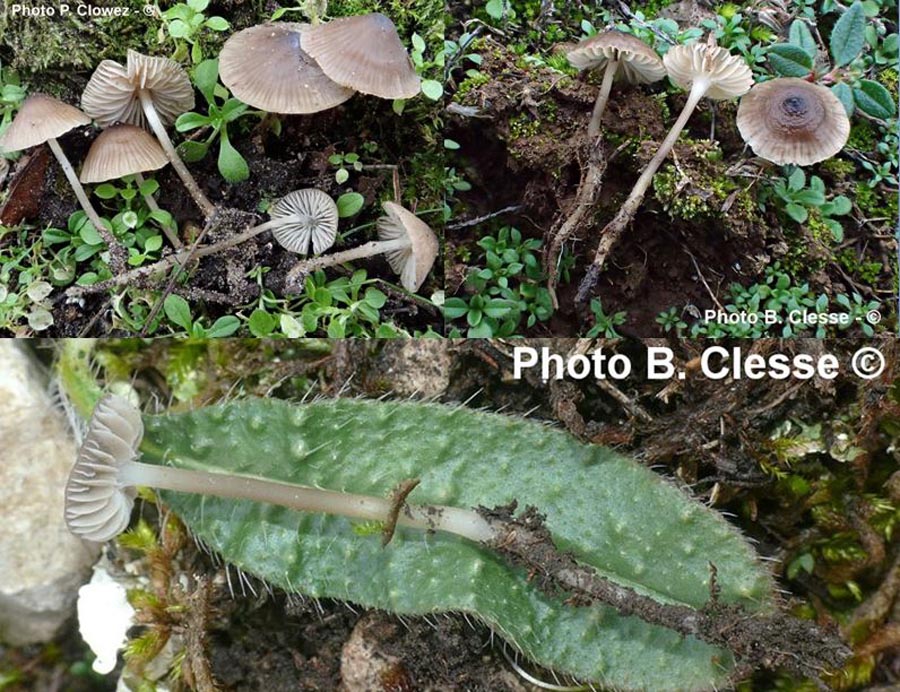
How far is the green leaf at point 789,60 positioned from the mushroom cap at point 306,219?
1.03 m

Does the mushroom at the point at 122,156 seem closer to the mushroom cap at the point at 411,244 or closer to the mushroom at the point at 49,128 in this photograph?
the mushroom at the point at 49,128

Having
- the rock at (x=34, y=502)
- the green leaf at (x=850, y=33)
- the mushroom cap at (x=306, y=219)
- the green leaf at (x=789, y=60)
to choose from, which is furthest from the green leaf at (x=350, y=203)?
the green leaf at (x=850, y=33)

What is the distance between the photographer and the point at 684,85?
178 cm

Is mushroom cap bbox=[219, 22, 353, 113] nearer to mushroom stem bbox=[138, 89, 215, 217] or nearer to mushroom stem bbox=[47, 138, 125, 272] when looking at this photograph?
mushroom stem bbox=[138, 89, 215, 217]

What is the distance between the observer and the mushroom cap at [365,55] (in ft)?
5.81

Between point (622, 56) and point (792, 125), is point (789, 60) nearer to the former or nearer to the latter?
point (792, 125)

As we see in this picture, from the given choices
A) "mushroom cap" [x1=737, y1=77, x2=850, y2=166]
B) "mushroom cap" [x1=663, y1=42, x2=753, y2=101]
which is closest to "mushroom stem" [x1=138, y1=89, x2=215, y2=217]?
"mushroom cap" [x1=663, y1=42, x2=753, y2=101]

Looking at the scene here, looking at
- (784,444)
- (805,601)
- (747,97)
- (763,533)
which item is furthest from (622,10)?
(805,601)

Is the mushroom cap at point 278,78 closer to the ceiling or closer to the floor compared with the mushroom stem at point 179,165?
closer to the ceiling

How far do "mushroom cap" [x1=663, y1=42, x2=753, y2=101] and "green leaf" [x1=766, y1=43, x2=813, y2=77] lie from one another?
89mm

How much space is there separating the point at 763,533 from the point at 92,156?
1.72 meters

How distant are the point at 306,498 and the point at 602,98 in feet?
3.46

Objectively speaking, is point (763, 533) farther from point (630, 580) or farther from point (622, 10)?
point (622, 10)

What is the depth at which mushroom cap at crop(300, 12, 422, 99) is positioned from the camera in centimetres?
177
